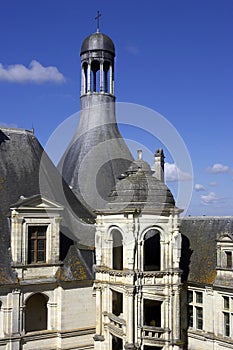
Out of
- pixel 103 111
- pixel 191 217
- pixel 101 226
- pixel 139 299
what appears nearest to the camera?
pixel 139 299

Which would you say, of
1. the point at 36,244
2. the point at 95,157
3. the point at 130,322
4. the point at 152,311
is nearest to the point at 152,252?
the point at 152,311

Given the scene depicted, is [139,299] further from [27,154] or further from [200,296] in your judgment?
[27,154]

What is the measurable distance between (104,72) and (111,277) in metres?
17.4

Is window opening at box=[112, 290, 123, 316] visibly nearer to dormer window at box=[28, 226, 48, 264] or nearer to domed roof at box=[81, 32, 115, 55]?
dormer window at box=[28, 226, 48, 264]

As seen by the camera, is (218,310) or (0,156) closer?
(218,310)

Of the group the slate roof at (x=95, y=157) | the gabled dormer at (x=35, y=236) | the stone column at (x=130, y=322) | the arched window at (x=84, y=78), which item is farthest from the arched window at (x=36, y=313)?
the arched window at (x=84, y=78)

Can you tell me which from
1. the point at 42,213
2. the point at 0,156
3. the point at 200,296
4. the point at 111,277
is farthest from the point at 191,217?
the point at 0,156

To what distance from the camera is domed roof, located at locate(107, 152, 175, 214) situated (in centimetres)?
2278

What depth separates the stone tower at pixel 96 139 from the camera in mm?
31266

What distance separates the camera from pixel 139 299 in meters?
22.4

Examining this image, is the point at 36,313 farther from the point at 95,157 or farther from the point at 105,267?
the point at 95,157

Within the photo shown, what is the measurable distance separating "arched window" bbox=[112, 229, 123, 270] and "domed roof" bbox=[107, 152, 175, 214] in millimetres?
2300

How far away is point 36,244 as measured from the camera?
2380cm

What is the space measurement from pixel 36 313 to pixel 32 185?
6.78m
